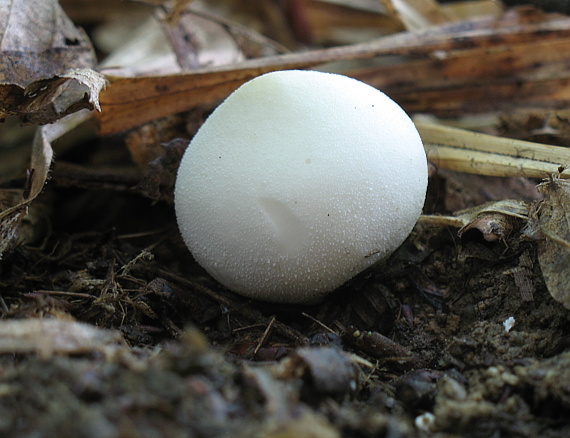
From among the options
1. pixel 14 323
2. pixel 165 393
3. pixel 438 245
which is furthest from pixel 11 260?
pixel 438 245

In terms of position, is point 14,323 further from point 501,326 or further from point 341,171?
point 501,326

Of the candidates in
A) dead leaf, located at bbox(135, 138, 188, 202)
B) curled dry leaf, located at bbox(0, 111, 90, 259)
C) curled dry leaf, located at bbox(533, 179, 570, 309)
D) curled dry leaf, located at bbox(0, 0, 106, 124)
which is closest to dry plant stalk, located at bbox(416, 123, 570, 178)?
curled dry leaf, located at bbox(533, 179, 570, 309)

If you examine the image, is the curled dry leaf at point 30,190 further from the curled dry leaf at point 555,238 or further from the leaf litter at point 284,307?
the curled dry leaf at point 555,238

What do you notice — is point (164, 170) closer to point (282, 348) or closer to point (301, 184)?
point (301, 184)

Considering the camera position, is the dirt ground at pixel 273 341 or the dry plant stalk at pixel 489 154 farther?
the dry plant stalk at pixel 489 154

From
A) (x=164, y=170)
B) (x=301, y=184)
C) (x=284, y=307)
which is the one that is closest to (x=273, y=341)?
(x=284, y=307)

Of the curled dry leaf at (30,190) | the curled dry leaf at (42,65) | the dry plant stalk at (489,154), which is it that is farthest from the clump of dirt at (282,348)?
the curled dry leaf at (42,65)
